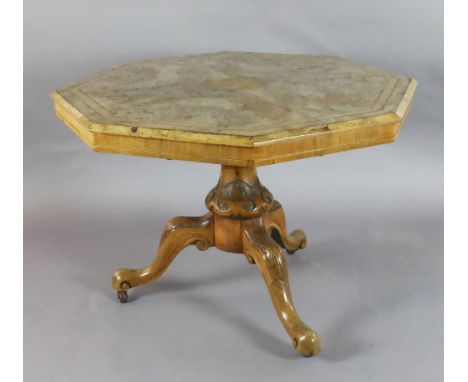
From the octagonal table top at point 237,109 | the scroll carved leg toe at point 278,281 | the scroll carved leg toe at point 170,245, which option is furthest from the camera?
the scroll carved leg toe at point 170,245

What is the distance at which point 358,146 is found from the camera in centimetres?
256

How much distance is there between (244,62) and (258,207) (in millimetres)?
541

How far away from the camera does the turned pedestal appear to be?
117 inches

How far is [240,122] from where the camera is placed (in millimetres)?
2543

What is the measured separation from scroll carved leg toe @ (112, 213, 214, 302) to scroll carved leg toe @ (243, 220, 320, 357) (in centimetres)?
16

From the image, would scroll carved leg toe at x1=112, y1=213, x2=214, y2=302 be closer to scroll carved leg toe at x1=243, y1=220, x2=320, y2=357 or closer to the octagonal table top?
scroll carved leg toe at x1=243, y1=220, x2=320, y2=357

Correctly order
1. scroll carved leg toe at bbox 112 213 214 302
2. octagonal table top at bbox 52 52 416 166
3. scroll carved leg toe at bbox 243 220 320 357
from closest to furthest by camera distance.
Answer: octagonal table top at bbox 52 52 416 166 < scroll carved leg toe at bbox 243 220 320 357 < scroll carved leg toe at bbox 112 213 214 302

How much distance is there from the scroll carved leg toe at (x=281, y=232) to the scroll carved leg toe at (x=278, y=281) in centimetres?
11

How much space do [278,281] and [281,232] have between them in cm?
45

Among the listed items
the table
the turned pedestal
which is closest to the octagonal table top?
the table

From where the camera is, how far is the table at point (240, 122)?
2.48m

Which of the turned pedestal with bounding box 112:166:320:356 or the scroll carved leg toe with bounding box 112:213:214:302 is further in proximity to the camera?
the scroll carved leg toe with bounding box 112:213:214:302

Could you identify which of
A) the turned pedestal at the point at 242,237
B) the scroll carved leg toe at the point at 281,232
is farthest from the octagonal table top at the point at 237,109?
the scroll carved leg toe at the point at 281,232

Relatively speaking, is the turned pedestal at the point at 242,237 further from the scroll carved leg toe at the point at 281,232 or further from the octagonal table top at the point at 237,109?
the octagonal table top at the point at 237,109
